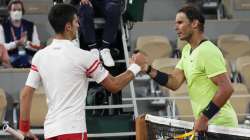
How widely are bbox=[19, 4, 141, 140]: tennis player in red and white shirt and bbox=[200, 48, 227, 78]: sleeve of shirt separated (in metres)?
0.81

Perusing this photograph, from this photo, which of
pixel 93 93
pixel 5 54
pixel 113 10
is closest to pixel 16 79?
pixel 5 54

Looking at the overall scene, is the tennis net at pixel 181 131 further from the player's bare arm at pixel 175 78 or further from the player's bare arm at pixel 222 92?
the player's bare arm at pixel 175 78

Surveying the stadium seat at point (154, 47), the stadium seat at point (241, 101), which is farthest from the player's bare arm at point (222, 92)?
the stadium seat at point (154, 47)

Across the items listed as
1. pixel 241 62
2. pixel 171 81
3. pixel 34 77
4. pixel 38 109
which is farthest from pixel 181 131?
pixel 241 62

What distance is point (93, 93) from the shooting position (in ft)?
29.8

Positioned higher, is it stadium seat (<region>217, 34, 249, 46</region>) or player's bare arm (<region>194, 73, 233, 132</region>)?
player's bare arm (<region>194, 73, 233, 132</region>)

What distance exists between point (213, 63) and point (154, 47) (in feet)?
19.7

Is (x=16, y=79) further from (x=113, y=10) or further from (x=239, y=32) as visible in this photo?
(x=239, y=32)

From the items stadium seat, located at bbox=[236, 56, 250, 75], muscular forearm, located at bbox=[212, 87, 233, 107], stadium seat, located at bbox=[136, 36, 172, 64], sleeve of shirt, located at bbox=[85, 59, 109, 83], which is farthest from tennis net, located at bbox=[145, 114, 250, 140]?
stadium seat, located at bbox=[136, 36, 172, 64]

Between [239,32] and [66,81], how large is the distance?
26.1 feet

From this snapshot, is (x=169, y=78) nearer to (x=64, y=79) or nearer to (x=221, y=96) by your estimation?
(x=221, y=96)

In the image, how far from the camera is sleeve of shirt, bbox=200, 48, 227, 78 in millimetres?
5289

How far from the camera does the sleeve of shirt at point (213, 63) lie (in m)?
5.29

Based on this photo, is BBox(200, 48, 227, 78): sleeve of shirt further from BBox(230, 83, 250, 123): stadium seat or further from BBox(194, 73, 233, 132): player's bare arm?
BBox(230, 83, 250, 123): stadium seat
